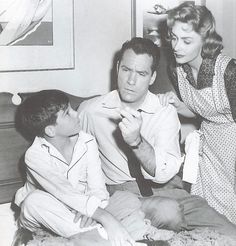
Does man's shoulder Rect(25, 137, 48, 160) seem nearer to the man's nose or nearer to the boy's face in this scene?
the boy's face

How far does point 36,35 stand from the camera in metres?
1.51

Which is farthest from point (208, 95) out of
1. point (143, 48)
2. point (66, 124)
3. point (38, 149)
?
point (38, 149)

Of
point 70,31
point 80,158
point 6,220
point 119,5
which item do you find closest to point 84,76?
point 70,31

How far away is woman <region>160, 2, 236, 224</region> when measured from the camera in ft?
5.08

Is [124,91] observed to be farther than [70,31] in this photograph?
No

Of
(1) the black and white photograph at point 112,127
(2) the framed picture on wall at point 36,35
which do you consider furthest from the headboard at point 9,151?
(2) the framed picture on wall at point 36,35

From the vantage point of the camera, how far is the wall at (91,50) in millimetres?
1575

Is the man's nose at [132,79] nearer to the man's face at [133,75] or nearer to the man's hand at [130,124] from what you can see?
the man's face at [133,75]

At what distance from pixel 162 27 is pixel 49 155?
2.86 feet

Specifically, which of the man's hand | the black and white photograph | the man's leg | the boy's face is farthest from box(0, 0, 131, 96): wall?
the man's leg

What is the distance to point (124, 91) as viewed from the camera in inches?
57.6

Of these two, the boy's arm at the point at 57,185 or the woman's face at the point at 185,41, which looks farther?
the woman's face at the point at 185,41

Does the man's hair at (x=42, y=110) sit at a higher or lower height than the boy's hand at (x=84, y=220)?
higher

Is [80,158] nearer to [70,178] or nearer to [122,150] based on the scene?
[70,178]
